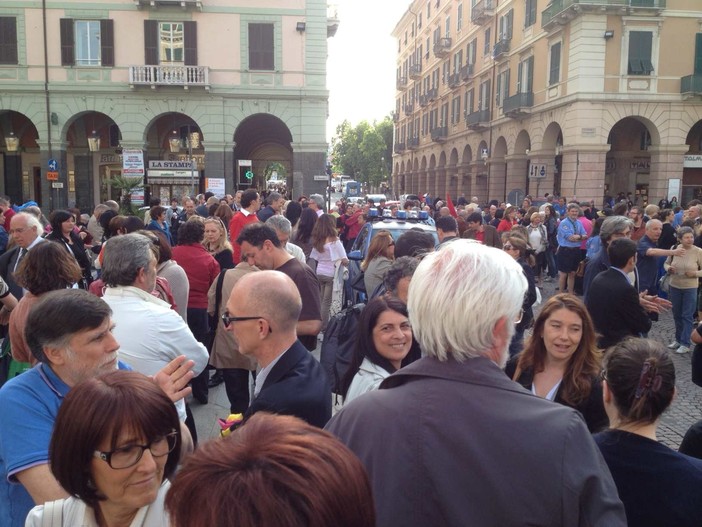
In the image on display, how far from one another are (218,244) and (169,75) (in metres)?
19.3

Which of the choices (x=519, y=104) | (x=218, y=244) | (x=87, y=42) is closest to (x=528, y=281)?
(x=218, y=244)

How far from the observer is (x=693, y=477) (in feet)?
6.93

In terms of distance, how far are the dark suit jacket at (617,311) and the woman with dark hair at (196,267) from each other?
3.67 meters

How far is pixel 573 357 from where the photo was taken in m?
3.52

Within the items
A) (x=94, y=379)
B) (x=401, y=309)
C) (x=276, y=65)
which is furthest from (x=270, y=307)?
(x=276, y=65)

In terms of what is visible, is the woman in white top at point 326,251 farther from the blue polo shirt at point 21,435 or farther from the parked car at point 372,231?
the blue polo shirt at point 21,435

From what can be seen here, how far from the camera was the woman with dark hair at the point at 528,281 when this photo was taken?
200 inches

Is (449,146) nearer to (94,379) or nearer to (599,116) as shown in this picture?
(599,116)

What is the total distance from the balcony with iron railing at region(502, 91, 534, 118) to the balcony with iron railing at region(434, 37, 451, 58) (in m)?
16.1

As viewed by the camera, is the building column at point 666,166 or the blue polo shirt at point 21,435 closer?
the blue polo shirt at point 21,435

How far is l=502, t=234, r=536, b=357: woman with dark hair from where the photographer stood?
5.09 metres

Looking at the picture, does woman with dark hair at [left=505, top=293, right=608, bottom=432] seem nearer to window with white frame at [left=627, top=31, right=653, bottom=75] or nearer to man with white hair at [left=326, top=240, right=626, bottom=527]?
man with white hair at [left=326, top=240, right=626, bottom=527]

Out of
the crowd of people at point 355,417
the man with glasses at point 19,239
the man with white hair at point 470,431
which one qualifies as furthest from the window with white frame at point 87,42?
the man with white hair at point 470,431

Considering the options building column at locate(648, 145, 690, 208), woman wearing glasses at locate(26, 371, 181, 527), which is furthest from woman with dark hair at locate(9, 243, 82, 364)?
building column at locate(648, 145, 690, 208)
